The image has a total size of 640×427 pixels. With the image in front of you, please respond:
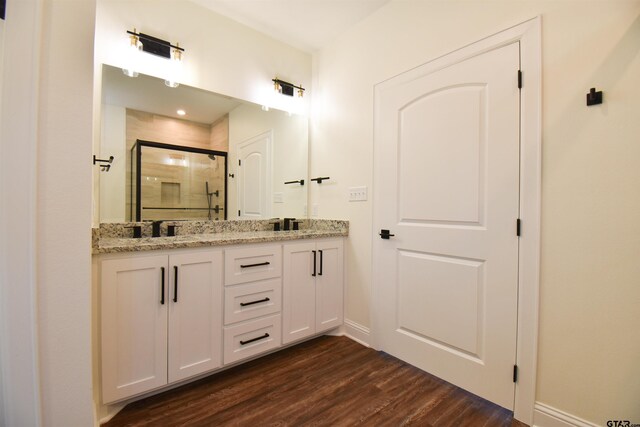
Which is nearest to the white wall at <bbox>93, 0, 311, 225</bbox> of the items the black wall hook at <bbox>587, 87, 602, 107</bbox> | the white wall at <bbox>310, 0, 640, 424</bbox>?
the white wall at <bbox>310, 0, 640, 424</bbox>

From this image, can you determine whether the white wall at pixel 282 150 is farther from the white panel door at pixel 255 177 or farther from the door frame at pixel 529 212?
the door frame at pixel 529 212

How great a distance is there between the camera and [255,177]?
8.36 ft

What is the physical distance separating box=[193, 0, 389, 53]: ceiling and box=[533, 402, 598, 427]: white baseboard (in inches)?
111

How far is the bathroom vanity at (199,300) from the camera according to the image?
56.0 inches

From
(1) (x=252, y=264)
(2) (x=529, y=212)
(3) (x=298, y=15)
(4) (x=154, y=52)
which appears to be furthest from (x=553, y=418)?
(4) (x=154, y=52)

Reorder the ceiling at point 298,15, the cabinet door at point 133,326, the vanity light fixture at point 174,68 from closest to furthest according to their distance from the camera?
the cabinet door at point 133,326 → the vanity light fixture at point 174,68 → the ceiling at point 298,15

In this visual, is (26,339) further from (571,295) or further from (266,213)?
(571,295)

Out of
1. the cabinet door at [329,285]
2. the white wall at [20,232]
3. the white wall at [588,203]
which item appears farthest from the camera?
the cabinet door at [329,285]

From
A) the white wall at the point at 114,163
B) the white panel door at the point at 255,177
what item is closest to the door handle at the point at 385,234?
the white panel door at the point at 255,177

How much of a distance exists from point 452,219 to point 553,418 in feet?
3.60

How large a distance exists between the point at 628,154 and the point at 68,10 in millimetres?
2354

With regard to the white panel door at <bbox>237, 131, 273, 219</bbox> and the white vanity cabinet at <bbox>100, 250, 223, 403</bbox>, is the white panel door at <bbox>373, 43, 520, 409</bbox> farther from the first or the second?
the white vanity cabinet at <bbox>100, 250, 223, 403</bbox>

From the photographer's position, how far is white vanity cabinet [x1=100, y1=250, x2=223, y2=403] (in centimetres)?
140

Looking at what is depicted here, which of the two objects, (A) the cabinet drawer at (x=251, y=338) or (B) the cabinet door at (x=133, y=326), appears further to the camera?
(A) the cabinet drawer at (x=251, y=338)
